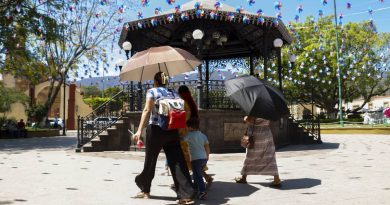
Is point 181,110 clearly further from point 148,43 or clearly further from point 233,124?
point 148,43

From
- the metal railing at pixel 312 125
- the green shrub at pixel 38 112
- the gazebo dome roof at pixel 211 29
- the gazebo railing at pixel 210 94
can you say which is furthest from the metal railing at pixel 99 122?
the green shrub at pixel 38 112

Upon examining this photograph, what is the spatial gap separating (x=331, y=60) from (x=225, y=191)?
3968 centimetres

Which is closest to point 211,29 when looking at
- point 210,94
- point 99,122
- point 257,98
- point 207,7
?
point 207,7

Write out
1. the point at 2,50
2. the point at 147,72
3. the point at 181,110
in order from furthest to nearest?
the point at 2,50, the point at 147,72, the point at 181,110

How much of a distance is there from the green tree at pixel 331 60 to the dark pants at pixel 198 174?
36.9 metres

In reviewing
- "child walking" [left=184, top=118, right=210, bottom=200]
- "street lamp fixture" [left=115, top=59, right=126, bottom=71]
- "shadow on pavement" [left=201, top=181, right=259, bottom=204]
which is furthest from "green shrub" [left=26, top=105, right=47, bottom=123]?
"child walking" [left=184, top=118, right=210, bottom=200]

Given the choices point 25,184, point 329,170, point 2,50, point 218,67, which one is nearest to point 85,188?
point 25,184

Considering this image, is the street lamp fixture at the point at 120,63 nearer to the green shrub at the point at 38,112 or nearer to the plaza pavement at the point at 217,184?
the plaza pavement at the point at 217,184

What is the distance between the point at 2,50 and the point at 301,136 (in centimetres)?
1733

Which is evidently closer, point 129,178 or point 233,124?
point 129,178

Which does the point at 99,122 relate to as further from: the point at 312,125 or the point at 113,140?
the point at 312,125

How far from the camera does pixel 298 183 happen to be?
7.28 metres

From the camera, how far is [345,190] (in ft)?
21.1

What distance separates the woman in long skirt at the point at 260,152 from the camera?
22.6 feet
